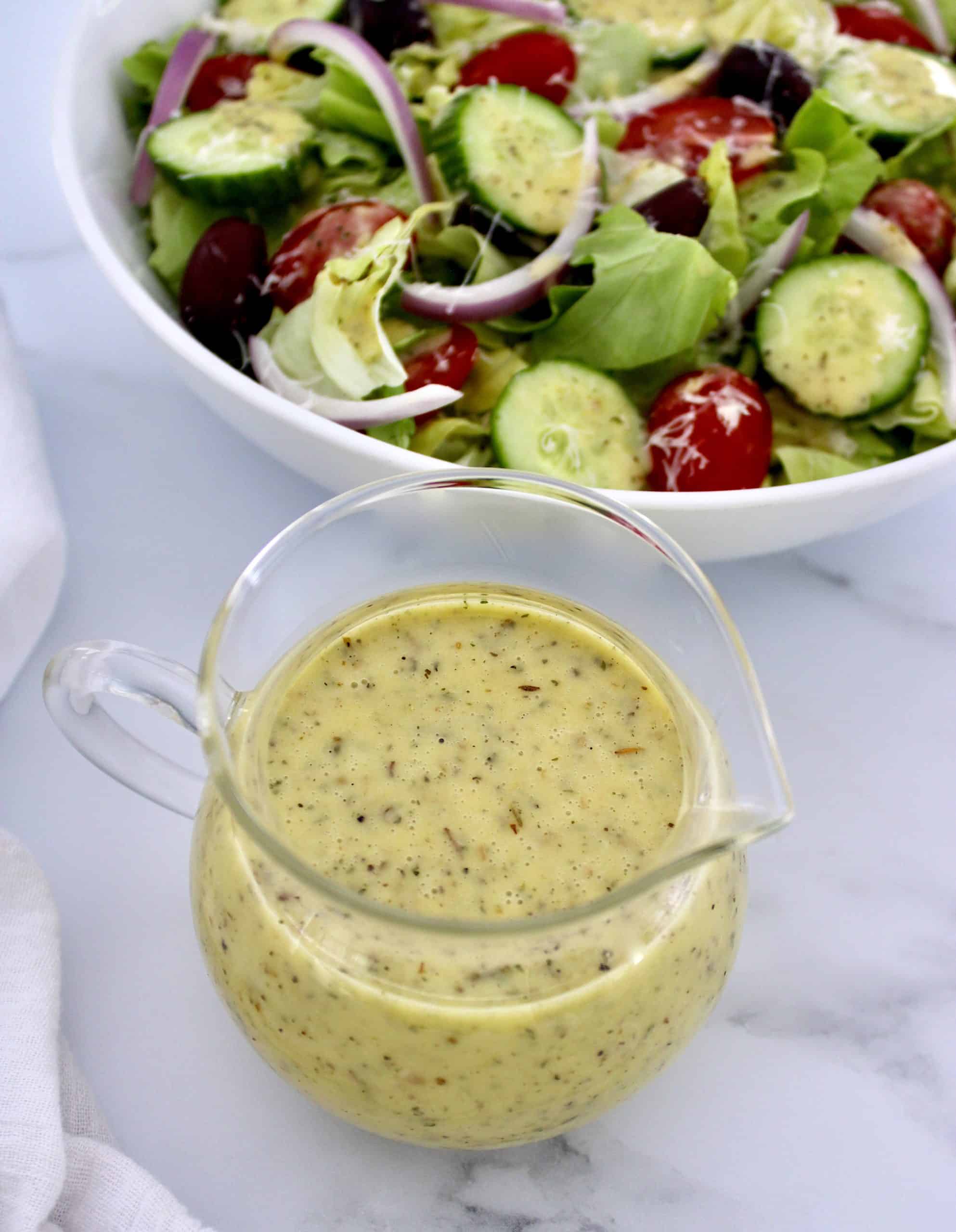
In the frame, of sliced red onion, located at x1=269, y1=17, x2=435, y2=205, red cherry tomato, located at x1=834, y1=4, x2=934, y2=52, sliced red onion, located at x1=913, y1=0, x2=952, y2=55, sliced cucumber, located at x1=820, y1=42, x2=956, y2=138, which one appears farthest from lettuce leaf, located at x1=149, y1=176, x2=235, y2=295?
sliced red onion, located at x1=913, y1=0, x2=952, y2=55

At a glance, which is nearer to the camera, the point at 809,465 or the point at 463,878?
the point at 463,878

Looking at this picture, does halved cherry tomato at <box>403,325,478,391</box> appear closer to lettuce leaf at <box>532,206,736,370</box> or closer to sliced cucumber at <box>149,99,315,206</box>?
lettuce leaf at <box>532,206,736,370</box>

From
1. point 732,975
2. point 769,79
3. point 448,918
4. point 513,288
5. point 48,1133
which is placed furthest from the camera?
point 769,79

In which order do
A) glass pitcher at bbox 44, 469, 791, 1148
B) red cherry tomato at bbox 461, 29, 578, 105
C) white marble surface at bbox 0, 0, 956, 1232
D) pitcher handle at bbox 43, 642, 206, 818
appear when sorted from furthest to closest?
red cherry tomato at bbox 461, 29, 578, 105
white marble surface at bbox 0, 0, 956, 1232
pitcher handle at bbox 43, 642, 206, 818
glass pitcher at bbox 44, 469, 791, 1148

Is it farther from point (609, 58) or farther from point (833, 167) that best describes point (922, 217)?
point (609, 58)

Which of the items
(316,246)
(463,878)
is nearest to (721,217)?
(316,246)

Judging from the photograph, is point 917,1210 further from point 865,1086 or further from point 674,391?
point 674,391

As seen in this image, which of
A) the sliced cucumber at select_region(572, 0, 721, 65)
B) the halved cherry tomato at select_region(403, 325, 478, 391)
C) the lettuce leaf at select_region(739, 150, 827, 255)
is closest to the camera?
the halved cherry tomato at select_region(403, 325, 478, 391)
